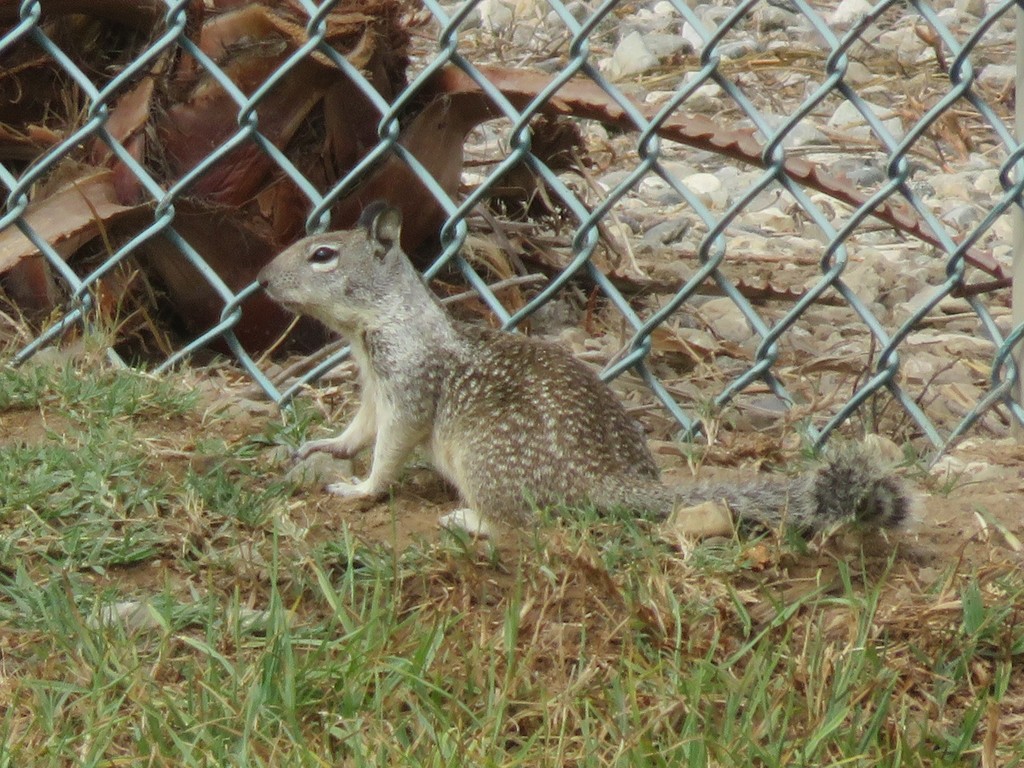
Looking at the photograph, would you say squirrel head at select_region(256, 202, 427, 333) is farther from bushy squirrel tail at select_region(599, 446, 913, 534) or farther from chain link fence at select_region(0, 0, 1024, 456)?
bushy squirrel tail at select_region(599, 446, 913, 534)

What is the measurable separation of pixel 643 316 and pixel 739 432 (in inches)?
56.7

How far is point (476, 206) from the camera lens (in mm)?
5379

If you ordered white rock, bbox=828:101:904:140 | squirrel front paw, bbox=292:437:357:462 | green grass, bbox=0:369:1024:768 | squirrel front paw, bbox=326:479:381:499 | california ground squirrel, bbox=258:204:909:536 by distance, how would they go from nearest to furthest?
1. green grass, bbox=0:369:1024:768
2. california ground squirrel, bbox=258:204:909:536
3. squirrel front paw, bbox=326:479:381:499
4. squirrel front paw, bbox=292:437:357:462
5. white rock, bbox=828:101:904:140

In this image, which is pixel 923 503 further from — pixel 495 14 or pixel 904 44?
pixel 495 14

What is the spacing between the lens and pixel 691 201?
4.20 metres

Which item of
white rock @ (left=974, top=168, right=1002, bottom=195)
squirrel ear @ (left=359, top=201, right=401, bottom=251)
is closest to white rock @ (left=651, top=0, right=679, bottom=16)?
white rock @ (left=974, top=168, right=1002, bottom=195)

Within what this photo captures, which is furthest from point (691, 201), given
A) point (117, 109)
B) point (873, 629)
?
point (117, 109)

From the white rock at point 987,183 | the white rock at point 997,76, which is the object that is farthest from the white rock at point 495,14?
the white rock at point 987,183

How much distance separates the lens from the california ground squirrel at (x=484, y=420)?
329 cm

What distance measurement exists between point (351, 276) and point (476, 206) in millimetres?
1243

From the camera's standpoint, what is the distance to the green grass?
8.66ft

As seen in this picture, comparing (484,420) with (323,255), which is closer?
(484,420)

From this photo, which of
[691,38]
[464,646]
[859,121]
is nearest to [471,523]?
[464,646]

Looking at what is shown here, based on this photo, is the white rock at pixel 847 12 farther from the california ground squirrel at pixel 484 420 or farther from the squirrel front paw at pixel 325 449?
the squirrel front paw at pixel 325 449
